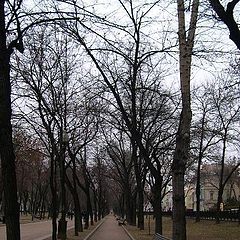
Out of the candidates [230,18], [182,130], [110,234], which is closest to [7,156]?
[230,18]

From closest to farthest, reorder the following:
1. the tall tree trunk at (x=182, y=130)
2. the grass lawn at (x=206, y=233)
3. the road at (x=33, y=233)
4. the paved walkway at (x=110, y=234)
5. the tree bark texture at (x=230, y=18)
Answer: the tree bark texture at (x=230, y=18), the tall tree trunk at (x=182, y=130), the grass lawn at (x=206, y=233), the paved walkway at (x=110, y=234), the road at (x=33, y=233)

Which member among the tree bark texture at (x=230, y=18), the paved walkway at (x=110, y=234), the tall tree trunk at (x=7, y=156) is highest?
the tree bark texture at (x=230, y=18)

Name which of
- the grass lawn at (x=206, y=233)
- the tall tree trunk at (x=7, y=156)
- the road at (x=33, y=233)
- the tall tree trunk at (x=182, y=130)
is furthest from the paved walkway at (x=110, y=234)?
the tall tree trunk at (x=7, y=156)

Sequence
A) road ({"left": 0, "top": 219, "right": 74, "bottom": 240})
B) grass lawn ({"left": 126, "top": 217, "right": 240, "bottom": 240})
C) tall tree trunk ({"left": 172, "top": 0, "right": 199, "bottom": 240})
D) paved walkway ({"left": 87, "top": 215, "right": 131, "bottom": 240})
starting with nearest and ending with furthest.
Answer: tall tree trunk ({"left": 172, "top": 0, "right": 199, "bottom": 240}), grass lawn ({"left": 126, "top": 217, "right": 240, "bottom": 240}), paved walkway ({"left": 87, "top": 215, "right": 131, "bottom": 240}), road ({"left": 0, "top": 219, "right": 74, "bottom": 240})

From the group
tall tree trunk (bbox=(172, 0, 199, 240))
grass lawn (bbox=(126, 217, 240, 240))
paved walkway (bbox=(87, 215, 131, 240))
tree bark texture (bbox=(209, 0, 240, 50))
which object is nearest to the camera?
tree bark texture (bbox=(209, 0, 240, 50))

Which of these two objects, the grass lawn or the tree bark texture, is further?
the grass lawn

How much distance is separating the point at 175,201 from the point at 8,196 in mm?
5750

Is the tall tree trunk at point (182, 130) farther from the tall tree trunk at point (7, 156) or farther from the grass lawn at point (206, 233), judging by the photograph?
the grass lawn at point (206, 233)

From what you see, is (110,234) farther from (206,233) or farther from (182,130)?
(182,130)

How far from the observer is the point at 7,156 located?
10531 millimetres

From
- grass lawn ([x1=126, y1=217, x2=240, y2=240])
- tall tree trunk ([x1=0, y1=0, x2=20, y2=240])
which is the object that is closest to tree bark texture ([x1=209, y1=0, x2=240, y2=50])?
tall tree trunk ([x1=0, y1=0, x2=20, y2=240])

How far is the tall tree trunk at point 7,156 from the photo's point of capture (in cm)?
1041

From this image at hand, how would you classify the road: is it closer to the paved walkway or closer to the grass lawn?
the paved walkway

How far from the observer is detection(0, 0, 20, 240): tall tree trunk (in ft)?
34.1
